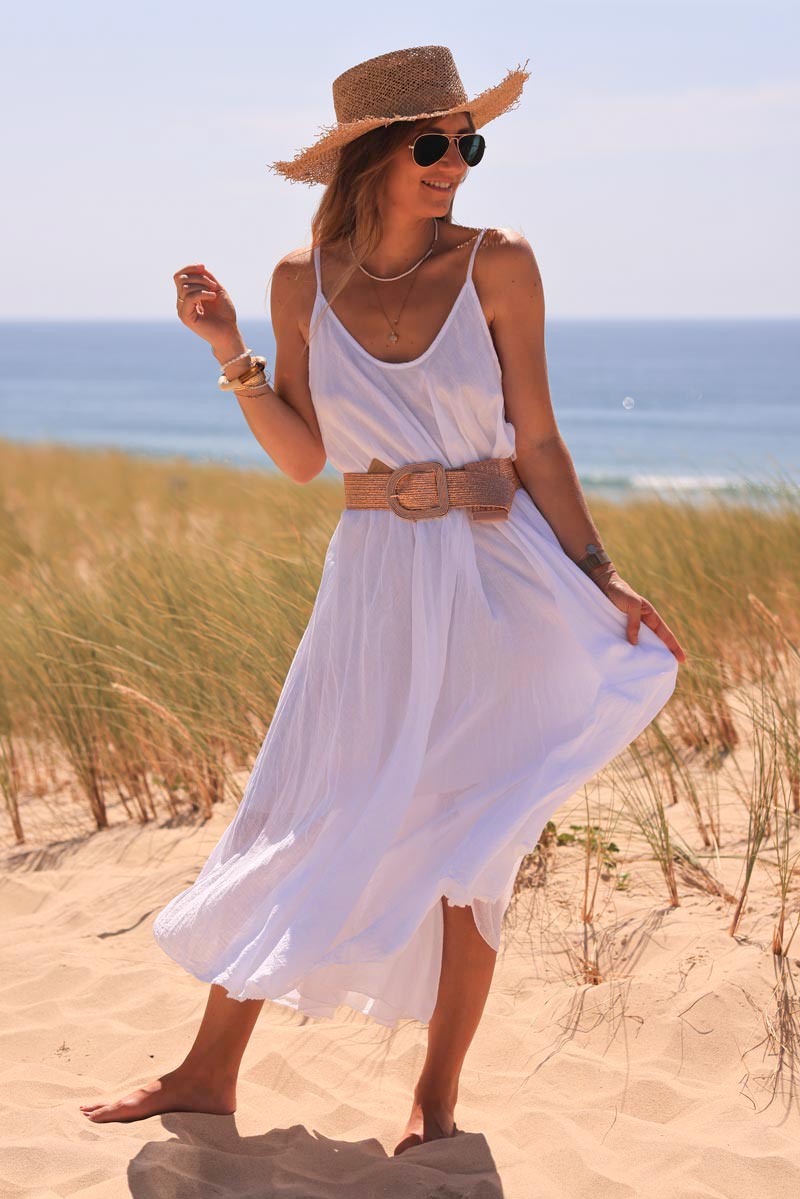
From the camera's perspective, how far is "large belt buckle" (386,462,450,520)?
2393 millimetres

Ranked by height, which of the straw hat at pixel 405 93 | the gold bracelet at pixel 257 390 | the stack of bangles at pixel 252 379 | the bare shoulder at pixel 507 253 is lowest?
the gold bracelet at pixel 257 390

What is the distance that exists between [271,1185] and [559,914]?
130cm

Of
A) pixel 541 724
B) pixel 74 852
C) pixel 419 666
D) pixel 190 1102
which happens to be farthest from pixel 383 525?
pixel 74 852

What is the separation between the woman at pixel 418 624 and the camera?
2260mm

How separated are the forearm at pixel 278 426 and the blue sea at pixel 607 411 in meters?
3.28

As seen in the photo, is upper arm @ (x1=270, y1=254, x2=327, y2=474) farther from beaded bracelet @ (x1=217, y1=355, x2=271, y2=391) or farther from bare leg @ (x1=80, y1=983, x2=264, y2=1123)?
bare leg @ (x1=80, y1=983, x2=264, y2=1123)

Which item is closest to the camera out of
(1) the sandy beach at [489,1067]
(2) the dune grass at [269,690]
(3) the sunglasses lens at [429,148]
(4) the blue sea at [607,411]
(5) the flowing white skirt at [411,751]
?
(5) the flowing white skirt at [411,751]

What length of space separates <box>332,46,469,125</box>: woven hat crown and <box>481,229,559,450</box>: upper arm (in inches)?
11.0

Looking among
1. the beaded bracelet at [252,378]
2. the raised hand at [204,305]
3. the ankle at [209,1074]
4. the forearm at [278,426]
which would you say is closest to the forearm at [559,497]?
the forearm at [278,426]

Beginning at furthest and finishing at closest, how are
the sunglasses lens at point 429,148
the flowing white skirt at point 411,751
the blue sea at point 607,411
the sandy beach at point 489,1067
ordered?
the blue sea at point 607,411 < the sunglasses lens at point 429,148 < the sandy beach at point 489,1067 < the flowing white skirt at point 411,751

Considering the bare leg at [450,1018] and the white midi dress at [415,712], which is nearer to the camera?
the white midi dress at [415,712]

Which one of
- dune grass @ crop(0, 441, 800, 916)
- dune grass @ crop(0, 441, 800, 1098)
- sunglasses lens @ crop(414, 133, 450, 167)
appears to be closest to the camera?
sunglasses lens @ crop(414, 133, 450, 167)

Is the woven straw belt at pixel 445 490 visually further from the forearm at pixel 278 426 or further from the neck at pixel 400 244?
the neck at pixel 400 244

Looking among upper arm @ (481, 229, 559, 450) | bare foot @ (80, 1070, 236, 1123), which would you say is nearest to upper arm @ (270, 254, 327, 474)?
upper arm @ (481, 229, 559, 450)
